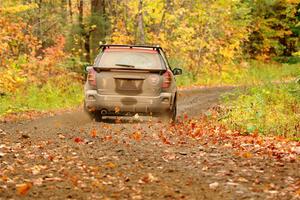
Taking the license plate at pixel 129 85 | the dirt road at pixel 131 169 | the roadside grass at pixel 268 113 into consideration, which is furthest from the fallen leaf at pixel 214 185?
the license plate at pixel 129 85

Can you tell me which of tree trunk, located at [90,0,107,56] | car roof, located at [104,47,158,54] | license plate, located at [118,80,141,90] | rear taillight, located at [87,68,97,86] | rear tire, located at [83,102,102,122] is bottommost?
→ rear tire, located at [83,102,102,122]

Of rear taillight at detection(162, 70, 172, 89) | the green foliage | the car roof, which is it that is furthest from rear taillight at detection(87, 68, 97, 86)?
the green foliage

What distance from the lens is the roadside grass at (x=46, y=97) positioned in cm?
1844

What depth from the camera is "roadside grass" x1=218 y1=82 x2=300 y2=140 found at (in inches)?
458

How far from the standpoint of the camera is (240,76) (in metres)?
32.2

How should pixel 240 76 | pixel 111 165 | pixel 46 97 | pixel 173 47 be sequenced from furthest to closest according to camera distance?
pixel 240 76
pixel 173 47
pixel 46 97
pixel 111 165

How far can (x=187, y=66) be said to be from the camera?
3069 cm

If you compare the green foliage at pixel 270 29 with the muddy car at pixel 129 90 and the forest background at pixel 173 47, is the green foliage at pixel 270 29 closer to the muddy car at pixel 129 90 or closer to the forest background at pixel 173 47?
the forest background at pixel 173 47

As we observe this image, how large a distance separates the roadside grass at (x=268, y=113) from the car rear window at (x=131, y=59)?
212 centimetres

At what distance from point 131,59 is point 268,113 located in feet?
11.5

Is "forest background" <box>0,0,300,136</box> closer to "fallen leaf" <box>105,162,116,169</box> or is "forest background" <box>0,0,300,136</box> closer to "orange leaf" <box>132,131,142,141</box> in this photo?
"orange leaf" <box>132,131,142,141</box>

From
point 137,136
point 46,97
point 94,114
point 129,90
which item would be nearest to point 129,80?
point 129,90

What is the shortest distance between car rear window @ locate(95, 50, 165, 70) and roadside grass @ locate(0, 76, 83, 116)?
15.9 ft

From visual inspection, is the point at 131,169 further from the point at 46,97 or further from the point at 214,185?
the point at 46,97
